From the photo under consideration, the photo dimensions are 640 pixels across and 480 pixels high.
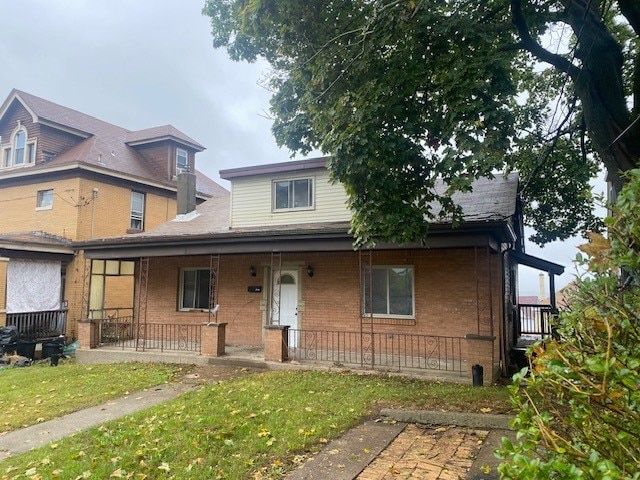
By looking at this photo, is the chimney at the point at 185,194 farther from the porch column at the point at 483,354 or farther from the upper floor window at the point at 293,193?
the porch column at the point at 483,354

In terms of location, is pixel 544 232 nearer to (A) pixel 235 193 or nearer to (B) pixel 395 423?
(A) pixel 235 193

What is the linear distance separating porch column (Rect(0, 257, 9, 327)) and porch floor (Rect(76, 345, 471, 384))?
517cm

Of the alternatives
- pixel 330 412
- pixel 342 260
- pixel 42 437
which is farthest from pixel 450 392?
pixel 42 437

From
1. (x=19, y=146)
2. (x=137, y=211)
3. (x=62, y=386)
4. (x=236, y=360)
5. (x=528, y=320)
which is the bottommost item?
(x=62, y=386)

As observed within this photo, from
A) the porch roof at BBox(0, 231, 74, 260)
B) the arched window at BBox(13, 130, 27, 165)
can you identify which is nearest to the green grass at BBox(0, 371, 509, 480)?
the porch roof at BBox(0, 231, 74, 260)

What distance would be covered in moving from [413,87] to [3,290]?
16830 millimetres

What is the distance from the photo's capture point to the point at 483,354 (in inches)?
344

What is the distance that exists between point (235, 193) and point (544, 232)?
538 inches

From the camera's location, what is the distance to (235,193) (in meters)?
14.5

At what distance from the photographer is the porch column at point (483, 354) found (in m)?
8.67

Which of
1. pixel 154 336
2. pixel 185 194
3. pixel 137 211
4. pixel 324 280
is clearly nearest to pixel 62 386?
pixel 154 336

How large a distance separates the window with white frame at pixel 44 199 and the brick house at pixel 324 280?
7291 mm

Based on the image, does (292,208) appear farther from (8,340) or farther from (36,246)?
(36,246)

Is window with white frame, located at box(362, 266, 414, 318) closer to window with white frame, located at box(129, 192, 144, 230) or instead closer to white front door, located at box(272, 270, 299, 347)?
white front door, located at box(272, 270, 299, 347)
